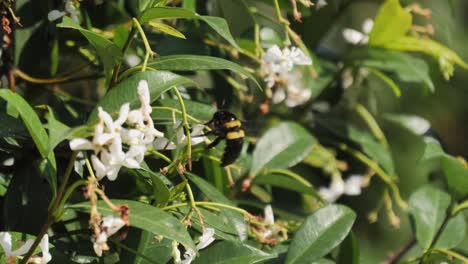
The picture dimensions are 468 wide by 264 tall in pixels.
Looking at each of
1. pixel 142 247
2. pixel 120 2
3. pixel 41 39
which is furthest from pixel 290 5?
pixel 142 247

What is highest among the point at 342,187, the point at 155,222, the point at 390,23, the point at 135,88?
the point at 135,88

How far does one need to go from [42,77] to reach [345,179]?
74 centimetres

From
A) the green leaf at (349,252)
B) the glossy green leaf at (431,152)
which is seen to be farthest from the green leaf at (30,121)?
the glossy green leaf at (431,152)

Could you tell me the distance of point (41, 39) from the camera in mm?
1240

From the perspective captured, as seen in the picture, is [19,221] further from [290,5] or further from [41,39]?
[290,5]

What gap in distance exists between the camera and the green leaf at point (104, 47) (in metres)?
0.95

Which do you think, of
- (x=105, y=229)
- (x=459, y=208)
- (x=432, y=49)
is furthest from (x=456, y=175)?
(x=105, y=229)

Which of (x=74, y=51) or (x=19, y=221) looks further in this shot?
(x=74, y=51)

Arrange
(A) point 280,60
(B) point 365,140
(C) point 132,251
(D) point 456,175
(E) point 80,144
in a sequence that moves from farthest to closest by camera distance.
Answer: (B) point 365,140
(D) point 456,175
(A) point 280,60
(C) point 132,251
(E) point 80,144

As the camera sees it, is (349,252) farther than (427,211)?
No

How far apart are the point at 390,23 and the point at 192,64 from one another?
2.05 ft

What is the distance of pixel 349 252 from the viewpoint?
1131mm

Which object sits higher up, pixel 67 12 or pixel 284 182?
pixel 67 12

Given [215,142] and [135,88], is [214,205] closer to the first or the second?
[215,142]
